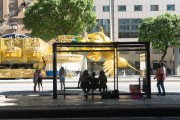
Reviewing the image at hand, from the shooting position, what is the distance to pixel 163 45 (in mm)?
68812

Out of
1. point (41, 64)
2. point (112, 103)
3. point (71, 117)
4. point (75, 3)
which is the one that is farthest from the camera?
point (75, 3)

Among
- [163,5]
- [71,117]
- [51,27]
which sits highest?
[163,5]

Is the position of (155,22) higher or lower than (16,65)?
higher

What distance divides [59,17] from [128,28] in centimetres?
2172

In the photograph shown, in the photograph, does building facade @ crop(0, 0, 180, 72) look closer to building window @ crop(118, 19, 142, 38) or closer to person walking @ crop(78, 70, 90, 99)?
building window @ crop(118, 19, 142, 38)

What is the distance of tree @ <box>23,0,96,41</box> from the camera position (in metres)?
60.7

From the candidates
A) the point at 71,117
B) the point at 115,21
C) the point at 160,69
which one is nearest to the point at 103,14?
the point at 115,21

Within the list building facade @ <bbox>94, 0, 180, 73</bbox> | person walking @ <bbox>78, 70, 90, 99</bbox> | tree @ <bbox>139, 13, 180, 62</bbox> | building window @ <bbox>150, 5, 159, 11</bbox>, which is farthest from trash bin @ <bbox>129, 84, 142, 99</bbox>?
building window @ <bbox>150, 5, 159, 11</bbox>

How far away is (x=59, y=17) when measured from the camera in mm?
61500

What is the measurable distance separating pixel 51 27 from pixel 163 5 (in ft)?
90.5

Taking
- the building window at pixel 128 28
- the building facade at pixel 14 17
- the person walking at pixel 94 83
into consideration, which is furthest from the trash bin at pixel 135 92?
the building facade at pixel 14 17

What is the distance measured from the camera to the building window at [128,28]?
261ft

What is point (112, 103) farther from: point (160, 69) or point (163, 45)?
point (163, 45)

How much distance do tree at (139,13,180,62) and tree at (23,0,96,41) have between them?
37.0 feet
